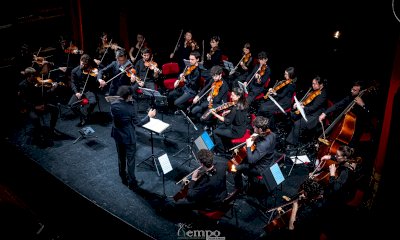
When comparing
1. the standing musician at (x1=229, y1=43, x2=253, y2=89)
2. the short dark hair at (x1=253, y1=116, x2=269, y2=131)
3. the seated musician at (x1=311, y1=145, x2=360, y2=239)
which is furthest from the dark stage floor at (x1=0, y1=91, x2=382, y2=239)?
the standing musician at (x1=229, y1=43, x2=253, y2=89)

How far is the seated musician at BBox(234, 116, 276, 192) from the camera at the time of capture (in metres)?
4.76

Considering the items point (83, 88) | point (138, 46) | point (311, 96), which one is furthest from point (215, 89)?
point (138, 46)

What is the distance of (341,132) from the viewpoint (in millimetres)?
5551

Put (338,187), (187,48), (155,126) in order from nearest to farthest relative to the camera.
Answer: (338,187)
(155,126)
(187,48)

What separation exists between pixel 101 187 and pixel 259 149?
292cm

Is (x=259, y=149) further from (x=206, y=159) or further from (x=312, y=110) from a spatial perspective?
(x=312, y=110)

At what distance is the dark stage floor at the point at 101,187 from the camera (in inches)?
143

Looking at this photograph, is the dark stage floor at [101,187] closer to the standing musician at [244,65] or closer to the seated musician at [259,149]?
the seated musician at [259,149]

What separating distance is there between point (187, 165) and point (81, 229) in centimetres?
278

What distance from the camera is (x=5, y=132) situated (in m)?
6.97

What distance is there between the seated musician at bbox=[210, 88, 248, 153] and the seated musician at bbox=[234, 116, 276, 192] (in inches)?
32.9

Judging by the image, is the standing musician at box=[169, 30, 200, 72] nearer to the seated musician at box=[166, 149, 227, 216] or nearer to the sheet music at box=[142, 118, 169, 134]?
the sheet music at box=[142, 118, 169, 134]

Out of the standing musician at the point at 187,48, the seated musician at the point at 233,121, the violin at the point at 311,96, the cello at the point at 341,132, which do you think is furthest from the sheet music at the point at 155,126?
the standing musician at the point at 187,48

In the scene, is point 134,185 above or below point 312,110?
below
